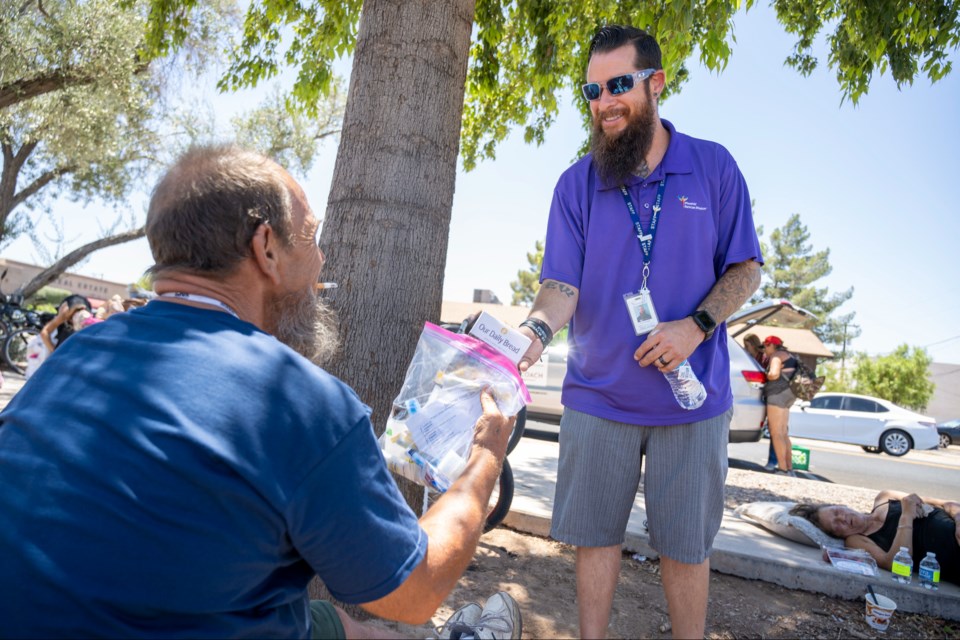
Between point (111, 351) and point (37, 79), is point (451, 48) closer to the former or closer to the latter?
point (111, 351)

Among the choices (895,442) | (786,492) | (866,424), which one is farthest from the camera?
(866,424)

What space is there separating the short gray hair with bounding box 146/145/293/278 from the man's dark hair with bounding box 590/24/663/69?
154 cm

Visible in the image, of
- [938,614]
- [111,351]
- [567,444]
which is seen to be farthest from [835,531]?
[111,351]

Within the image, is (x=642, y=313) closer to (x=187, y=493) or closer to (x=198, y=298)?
(x=198, y=298)

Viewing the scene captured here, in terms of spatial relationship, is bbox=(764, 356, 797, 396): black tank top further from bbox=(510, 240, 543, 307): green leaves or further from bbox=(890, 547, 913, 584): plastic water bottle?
bbox=(510, 240, 543, 307): green leaves

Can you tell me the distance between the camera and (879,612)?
3215 mm

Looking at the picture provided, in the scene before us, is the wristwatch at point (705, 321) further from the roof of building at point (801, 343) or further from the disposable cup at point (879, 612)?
the roof of building at point (801, 343)

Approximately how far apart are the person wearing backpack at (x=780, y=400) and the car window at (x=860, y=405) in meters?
10.2

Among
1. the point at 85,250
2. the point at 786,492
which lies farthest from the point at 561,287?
the point at 85,250

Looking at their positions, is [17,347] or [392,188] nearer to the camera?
[392,188]

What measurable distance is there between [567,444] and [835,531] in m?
2.95

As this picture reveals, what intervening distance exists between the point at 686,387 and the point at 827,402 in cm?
1785

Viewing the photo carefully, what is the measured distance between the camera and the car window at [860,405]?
55.0 ft

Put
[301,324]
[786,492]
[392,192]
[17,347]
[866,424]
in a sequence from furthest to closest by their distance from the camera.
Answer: [866,424], [17,347], [786,492], [392,192], [301,324]
